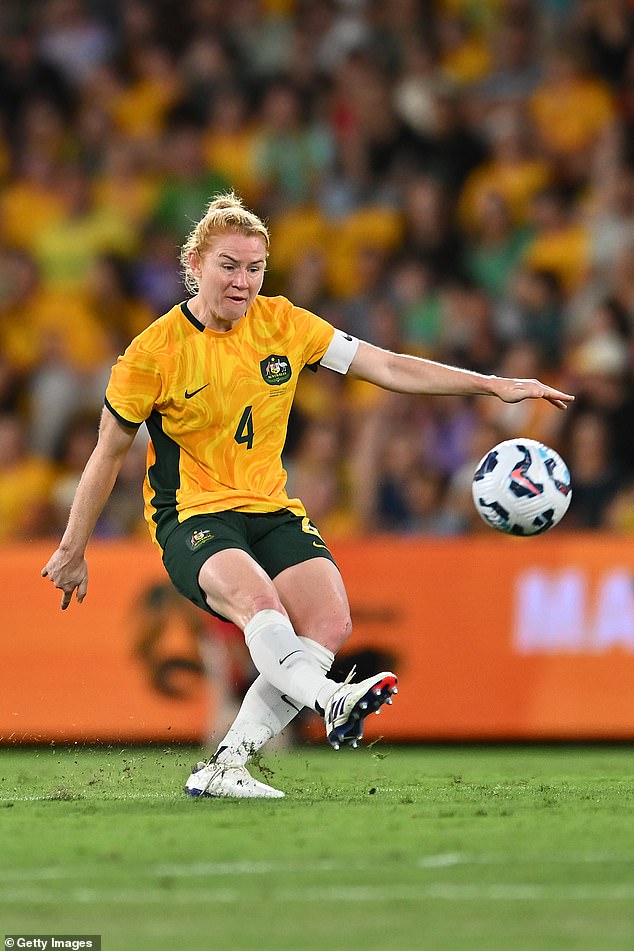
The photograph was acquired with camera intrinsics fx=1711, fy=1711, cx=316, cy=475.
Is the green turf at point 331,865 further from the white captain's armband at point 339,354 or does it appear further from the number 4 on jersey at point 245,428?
the white captain's armband at point 339,354

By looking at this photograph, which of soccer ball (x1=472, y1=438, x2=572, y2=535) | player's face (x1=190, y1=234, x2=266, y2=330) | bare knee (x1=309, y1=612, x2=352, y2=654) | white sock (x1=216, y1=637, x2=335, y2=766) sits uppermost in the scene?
player's face (x1=190, y1=234, x2=266, y2=330)

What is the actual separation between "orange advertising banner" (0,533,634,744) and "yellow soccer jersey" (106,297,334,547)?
3.66 metres

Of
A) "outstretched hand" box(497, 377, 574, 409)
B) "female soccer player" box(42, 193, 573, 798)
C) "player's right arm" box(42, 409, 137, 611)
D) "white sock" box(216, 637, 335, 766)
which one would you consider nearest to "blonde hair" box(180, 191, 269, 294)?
"female soccer player" box(42, 193, 573, 798)

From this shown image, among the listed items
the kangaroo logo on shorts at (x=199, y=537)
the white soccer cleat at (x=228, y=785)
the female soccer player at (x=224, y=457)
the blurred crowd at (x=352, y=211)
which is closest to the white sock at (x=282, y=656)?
the female soccer player at (x=224, y=457)

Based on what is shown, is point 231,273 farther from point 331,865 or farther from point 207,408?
point 331,865

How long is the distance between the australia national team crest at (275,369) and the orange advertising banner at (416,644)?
380cm

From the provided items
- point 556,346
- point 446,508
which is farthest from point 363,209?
point 446,508

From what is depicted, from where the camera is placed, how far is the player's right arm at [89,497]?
22.5 feet

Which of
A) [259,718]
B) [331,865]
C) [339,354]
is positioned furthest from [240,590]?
[331,865]

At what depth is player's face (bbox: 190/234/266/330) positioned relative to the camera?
22.6 feet

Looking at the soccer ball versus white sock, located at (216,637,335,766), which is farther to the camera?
the soccer ball

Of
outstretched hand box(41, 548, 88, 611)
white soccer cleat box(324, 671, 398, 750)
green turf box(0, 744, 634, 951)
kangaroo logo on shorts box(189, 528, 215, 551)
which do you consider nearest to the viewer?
green turf box(0, 744, 634, 951)

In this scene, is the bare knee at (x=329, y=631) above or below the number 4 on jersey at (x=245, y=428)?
below

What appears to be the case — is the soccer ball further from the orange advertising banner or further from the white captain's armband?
the orange advertising banner
